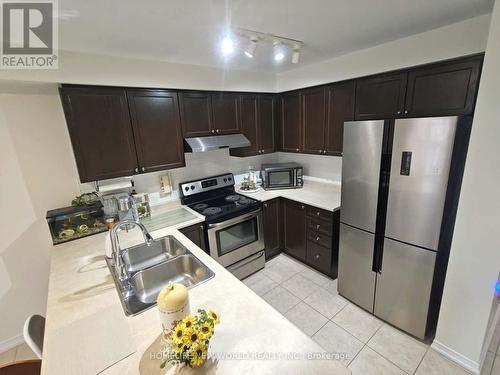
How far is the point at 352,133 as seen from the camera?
6.39 ft

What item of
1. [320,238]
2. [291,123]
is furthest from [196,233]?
[291,123]

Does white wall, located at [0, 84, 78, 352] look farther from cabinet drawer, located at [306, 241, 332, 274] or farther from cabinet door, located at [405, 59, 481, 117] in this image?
cabinet door, located at [405, 59, 481, 117]

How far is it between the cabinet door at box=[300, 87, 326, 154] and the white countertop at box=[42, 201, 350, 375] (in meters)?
1.92

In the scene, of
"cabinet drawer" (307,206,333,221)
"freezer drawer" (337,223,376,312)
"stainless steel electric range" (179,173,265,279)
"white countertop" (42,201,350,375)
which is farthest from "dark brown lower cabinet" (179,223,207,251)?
"freezer drawer" (337,223,376,312)

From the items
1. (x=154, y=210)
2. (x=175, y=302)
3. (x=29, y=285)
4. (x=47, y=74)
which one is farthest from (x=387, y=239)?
(x=29, y=285)

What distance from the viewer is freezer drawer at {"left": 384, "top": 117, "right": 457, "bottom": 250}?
4.97ft

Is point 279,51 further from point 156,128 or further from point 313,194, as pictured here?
point 313,194

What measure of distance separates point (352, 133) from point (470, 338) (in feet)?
5.56

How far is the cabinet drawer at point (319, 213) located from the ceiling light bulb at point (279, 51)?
1609mm

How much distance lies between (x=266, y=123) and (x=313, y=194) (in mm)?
1122

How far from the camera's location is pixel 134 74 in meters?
2.05

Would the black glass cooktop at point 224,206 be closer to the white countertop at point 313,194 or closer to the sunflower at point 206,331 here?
the white countertop at point 313,194

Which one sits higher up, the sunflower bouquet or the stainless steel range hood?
the stainless steel range hood

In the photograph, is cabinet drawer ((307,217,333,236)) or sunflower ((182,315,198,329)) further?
cabinet drawer ((307,217,333,236))
